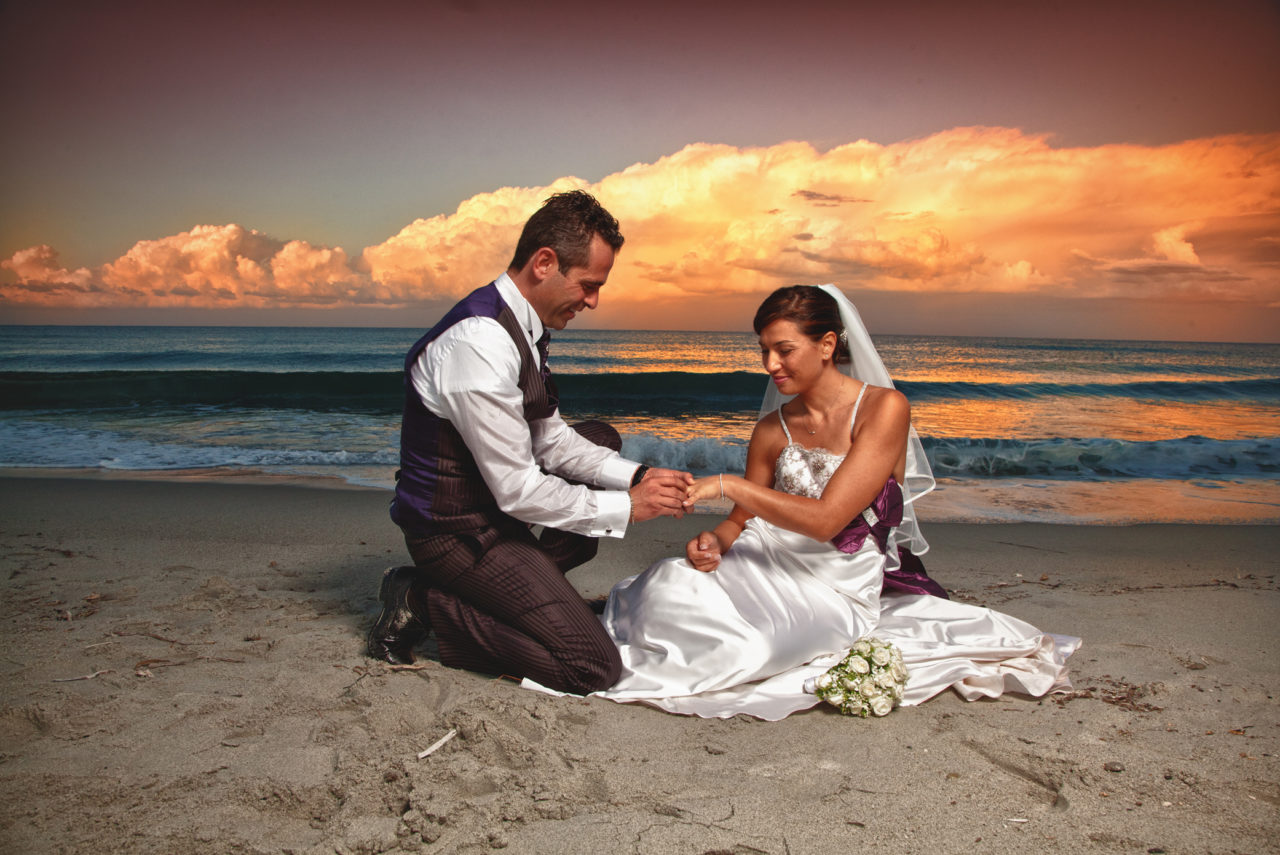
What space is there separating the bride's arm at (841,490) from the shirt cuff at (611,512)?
0.32 m

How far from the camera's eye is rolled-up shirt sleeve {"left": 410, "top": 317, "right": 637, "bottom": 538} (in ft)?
9.53

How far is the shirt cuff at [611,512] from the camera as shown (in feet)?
10.3

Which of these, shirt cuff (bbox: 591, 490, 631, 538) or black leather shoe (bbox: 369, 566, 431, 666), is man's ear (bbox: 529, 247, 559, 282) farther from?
black leather shoe (bbox: 369, 566, 431, 666)

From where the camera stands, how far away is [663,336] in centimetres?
4147

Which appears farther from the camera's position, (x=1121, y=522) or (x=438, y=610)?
(x=1121, y=522)

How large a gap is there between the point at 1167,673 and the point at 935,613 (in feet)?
3.05

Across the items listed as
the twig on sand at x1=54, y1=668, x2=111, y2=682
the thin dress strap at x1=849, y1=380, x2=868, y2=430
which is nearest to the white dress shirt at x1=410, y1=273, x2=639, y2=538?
the thin dress strap at x1=849, y1=380, x2=868, y2=430

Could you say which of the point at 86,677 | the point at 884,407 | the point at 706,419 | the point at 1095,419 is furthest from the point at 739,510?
the point at 1095,419

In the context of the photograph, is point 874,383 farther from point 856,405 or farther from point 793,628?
point 793,628

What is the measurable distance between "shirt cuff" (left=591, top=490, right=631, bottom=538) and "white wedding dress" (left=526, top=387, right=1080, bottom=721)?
36 cm

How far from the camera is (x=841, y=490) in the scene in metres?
3.26

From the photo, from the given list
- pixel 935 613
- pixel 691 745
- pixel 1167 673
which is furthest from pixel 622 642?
pixel 1167 673

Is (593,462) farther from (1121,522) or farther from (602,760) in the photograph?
(1121,522)

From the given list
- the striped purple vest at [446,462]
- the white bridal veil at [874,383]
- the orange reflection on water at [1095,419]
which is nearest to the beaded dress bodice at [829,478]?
the white bridal veil at [874,383]
